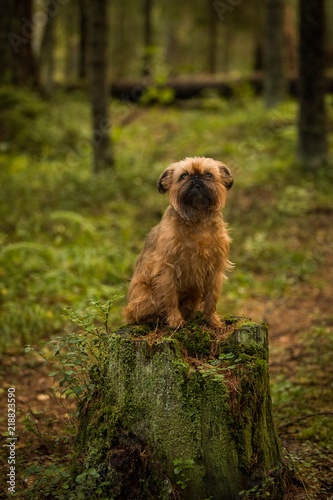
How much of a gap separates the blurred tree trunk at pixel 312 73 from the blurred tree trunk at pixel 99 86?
490 centimetres

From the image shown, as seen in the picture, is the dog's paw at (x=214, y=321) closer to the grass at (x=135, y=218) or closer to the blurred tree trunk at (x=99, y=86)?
the grass at (x=135, y=218)

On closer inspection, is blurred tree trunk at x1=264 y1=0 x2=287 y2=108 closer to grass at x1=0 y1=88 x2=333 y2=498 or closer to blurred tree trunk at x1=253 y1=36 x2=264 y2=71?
grass at x1=0 y1=88 x2=333 y2=498

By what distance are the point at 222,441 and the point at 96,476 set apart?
A: 901 millimetres

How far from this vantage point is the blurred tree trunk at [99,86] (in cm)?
1218

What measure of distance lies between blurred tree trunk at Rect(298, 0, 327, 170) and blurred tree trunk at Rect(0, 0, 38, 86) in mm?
8500

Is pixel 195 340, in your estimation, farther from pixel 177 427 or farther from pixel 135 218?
pixel 135 218

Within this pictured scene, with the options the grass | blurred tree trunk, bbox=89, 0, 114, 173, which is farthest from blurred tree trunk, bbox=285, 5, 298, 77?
blurred tree trunk, bbox=89, 0, 114, 173

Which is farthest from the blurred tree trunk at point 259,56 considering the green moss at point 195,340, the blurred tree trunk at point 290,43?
the green moss at point 195,340

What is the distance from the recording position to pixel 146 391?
356cm

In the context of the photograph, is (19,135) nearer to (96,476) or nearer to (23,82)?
(23,82)

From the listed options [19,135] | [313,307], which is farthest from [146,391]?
[19,135]

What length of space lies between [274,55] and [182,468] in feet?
54.2

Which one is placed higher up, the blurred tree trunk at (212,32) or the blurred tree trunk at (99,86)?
the blurred tree trunk at (212,32)

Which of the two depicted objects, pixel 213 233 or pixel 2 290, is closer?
pixel 213 233
